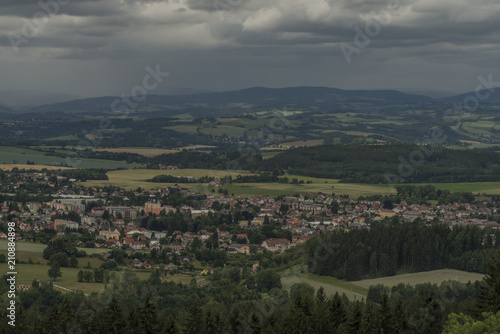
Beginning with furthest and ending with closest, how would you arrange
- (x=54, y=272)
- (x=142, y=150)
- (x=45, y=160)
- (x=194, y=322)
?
1. (x=142, y=150)
2. (x=45, y=160)
3. (x=54, y=272)
4. (x=194, y=322)

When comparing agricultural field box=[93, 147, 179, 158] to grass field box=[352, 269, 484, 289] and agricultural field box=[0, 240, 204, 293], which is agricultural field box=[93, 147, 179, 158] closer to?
agricultural field box=[0, 240, 204, 293]

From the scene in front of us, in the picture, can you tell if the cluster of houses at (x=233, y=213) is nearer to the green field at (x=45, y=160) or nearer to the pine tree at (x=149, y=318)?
the green field at (x=45, y=160)

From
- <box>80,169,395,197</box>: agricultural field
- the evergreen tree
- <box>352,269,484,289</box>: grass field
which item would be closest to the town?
<box>80,169,395,197</box>: agricultural field

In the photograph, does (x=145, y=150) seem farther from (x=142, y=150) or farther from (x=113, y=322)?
(x=113, y=322)

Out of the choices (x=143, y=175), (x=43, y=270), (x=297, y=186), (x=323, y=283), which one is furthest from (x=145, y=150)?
(x=323, y=283)

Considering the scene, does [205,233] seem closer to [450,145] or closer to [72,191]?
[72,191]

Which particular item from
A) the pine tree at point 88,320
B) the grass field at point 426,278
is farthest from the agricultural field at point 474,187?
the pine tree at point 88,320

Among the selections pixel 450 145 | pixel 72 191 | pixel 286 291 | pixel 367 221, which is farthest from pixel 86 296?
pixel 450 145
